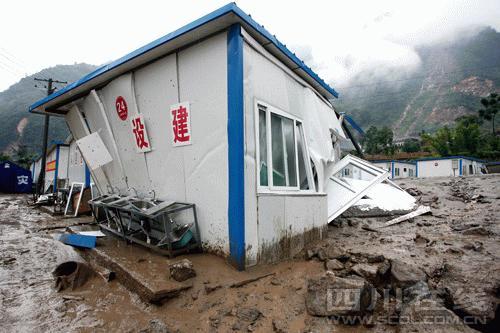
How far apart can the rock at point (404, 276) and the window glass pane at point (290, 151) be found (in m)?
1.75

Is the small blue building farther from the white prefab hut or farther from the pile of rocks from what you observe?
the pile of rocks

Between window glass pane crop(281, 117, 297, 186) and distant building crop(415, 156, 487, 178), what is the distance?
92.5 ft

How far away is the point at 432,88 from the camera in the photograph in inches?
4520

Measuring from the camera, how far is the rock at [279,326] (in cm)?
230

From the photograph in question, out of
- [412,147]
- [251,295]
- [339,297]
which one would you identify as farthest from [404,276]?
[412,147]

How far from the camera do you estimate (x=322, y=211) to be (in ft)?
15.5

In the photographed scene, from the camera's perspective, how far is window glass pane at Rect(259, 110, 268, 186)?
3.57 meters

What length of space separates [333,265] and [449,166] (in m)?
30.0

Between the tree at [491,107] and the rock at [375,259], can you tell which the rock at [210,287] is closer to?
the rock at [375,259]

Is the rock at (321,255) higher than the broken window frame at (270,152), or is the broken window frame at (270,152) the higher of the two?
the broken window frame at (270,152)

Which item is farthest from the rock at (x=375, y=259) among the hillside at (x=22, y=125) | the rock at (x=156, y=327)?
the hillside at (x=22, y=125)

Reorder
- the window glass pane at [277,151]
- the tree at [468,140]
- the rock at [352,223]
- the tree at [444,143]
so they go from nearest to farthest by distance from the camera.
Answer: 1. the window glass pane at [277,151]
2. the rock at [352,223]
3. the tree at [468,140]
4. the tree at [444,143]

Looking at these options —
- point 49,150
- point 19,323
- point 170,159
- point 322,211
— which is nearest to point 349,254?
point 322,211

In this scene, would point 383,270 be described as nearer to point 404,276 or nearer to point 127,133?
point 404,276
